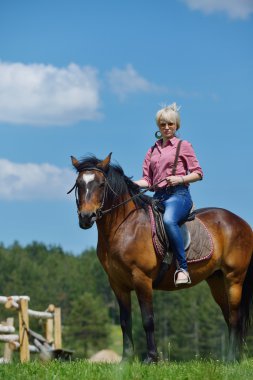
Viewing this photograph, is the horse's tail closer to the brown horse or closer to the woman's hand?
the brown horse

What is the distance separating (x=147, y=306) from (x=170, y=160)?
1.87 meters

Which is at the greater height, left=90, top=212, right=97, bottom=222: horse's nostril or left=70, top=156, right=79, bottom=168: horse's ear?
left=70, top=156, right=79, bottom=168: horse's ear

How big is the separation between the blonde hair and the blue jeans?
0.86 meters

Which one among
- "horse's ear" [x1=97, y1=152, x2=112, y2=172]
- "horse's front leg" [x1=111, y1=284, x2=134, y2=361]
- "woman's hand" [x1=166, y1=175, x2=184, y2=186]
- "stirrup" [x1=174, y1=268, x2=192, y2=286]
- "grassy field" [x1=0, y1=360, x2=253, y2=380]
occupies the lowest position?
"grassy field" [x1=0, y1=360, x2=253, y2=380]

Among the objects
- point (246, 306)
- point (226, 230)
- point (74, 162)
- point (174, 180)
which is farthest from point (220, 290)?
point (74, 162)

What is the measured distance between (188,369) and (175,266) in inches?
74.9

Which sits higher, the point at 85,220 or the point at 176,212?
the point at 176,212

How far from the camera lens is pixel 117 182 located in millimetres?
10078

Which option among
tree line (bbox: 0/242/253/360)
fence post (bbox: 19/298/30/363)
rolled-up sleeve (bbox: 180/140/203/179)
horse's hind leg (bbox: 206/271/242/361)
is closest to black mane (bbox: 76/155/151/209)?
rolled-up sleeve (bbox: 180/140/203/179)

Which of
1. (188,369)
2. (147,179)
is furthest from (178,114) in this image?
(188,369)

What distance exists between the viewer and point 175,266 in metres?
10.2

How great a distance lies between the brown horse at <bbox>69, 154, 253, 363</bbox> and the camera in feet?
31.9

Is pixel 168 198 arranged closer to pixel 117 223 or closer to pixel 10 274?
pixel 117 223

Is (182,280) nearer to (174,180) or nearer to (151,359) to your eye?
(151,359)
